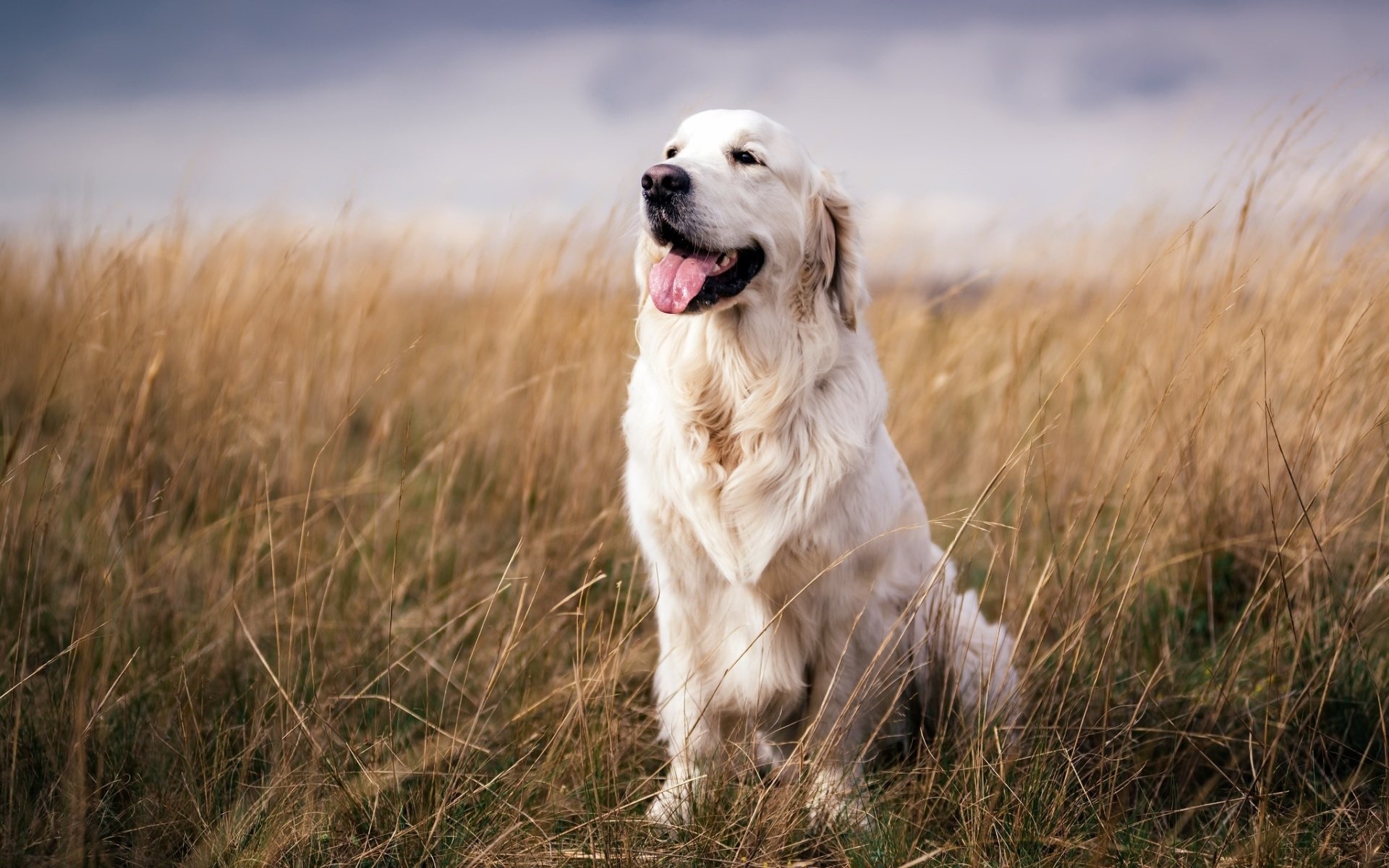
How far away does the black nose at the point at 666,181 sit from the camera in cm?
198

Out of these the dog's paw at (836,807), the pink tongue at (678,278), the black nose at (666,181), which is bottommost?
the dog's paw at (836,807)

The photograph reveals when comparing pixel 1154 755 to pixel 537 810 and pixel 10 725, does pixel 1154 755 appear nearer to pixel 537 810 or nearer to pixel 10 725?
pixel 537 810

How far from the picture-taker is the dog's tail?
1.91 metres

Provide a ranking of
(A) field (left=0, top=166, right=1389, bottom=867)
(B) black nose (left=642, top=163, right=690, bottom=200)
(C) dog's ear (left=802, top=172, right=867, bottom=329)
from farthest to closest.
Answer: (C) dog's ear (left=802, top=172, right=867, bottom=329) < (B) black nose (left=642, top=163, right=690, bottom=200) < (A) field (left=0, top=166, right=1389, bottom=867)

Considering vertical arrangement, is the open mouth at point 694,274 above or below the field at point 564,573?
above

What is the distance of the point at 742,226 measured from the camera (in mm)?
2051

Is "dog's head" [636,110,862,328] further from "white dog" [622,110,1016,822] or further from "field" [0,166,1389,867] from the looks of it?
"field" [0,166,1389,867]

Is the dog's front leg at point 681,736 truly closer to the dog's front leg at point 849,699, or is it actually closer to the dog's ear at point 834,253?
the dog's front leg at point 849,699

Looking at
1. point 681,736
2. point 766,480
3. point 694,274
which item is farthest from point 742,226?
point 681,736

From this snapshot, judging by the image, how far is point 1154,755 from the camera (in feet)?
6.98

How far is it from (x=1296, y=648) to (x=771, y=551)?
1099 mm

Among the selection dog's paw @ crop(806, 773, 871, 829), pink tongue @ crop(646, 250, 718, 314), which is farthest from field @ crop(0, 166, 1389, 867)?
pink tongue @ crop(646, 250, 718, 314)

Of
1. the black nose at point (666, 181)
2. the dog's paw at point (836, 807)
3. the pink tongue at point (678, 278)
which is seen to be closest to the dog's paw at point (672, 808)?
the dog's paw at point (836, 807)

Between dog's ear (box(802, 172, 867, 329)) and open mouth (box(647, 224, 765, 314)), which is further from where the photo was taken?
dog's ear (box(802, 172, 867, 329))
